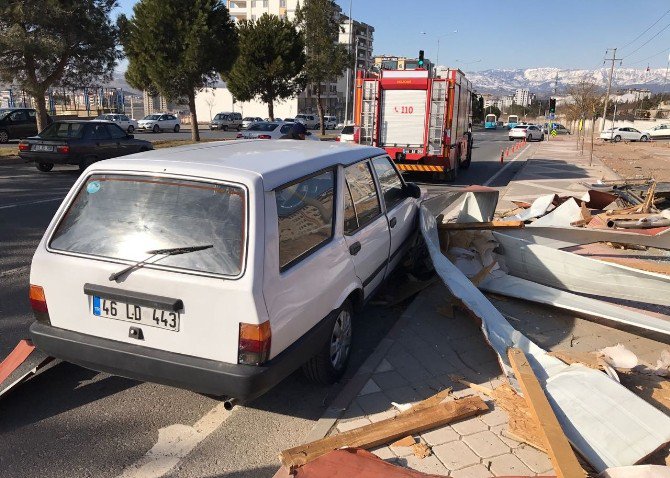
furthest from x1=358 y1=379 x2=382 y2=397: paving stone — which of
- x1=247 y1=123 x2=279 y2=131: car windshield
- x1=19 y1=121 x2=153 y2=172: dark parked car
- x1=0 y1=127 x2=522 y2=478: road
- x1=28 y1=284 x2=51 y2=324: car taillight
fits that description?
x1=247 y1=123 x2=279 y2=131: car windshield

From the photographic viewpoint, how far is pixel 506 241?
19.3 feet

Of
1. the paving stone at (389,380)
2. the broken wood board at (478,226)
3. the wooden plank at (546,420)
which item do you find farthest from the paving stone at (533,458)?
the broken wood board at (478,226)

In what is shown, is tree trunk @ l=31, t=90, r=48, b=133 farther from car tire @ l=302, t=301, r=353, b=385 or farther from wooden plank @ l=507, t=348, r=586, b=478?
wooden plank @ l=507, t=348, r=586, b=478

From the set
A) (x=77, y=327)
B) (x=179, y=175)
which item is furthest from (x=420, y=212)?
(x=77, y=327)

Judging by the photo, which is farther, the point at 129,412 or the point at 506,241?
the point at 506,241

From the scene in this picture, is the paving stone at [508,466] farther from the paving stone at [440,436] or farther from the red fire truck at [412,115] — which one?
the red fire truck at [412,115]

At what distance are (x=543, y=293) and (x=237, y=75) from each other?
3044 cm

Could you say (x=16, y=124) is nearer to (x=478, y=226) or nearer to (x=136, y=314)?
(x=478, y=226)

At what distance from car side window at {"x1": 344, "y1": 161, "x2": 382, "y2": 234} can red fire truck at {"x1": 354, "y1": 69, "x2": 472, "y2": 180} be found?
10.1 meters

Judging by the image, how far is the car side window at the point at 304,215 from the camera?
3107 millimetres

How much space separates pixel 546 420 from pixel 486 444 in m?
0.39

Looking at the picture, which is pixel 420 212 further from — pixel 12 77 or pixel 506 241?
pixel 12 77

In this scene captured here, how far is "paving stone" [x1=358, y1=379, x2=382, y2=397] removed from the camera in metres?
3.68

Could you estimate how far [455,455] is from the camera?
3.03 m
